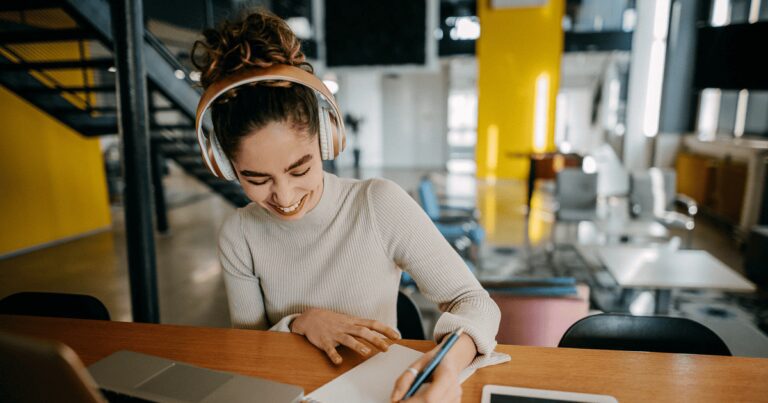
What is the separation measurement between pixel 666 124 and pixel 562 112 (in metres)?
6.40

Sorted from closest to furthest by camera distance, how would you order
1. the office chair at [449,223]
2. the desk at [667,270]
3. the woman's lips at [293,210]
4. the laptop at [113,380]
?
the laptop at [113,380], the woman's lips at [293,210], the desk at [667,270], the office chair at [449,223]

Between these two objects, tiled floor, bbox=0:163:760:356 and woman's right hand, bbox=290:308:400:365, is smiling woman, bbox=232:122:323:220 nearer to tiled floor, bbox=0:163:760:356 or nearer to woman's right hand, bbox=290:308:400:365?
woman's right hand, bbox=290:308:400:365

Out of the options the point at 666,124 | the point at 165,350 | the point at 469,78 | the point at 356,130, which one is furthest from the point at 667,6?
the point at 165,350

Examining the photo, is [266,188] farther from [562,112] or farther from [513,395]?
[562,112]

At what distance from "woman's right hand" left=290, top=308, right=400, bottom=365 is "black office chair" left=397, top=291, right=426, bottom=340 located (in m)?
0.48

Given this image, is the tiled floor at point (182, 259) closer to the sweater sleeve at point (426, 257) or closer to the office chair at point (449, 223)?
the office chair at point (449, 223)

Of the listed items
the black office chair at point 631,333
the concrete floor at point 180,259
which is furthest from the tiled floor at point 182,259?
the black office chair at point 631,333

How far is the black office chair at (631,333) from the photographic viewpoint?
1257mm

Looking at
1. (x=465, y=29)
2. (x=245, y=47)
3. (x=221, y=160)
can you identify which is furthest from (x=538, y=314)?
(x=465, y=29)

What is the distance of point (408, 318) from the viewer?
153 centimetres

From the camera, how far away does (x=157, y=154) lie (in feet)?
20.0

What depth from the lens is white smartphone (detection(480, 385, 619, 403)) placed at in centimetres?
86

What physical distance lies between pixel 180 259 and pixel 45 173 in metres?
2.24

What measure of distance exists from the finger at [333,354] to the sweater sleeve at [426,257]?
0.27m
